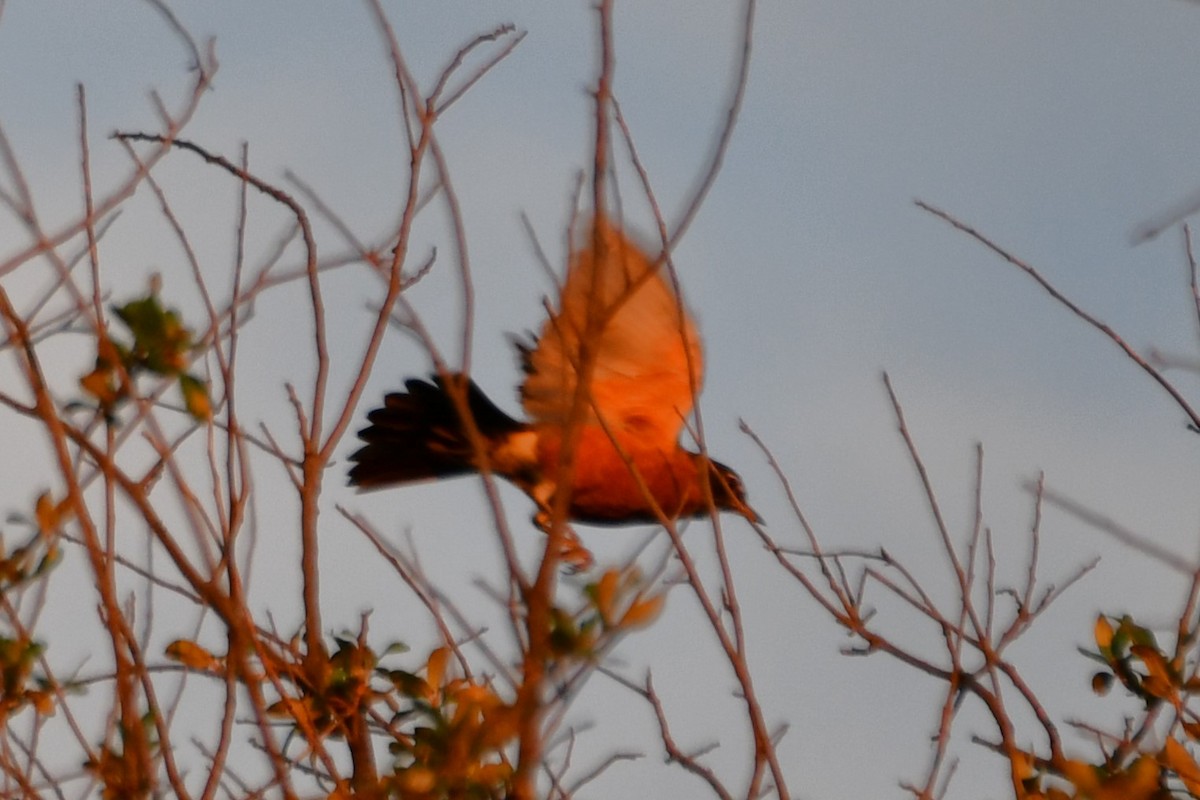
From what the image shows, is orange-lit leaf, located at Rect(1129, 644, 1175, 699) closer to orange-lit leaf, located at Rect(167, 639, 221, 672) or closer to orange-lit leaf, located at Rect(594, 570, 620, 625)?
orange-lit leaf, located at Rect(594, 570, 620, 625)

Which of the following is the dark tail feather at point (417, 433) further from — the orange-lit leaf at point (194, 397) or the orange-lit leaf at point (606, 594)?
the orange-lit leaf at point (606, 594)

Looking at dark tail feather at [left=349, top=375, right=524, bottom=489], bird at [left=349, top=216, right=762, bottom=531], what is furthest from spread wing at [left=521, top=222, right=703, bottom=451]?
dark tail feather at [left=349, top=375, right=524, bottom=489]

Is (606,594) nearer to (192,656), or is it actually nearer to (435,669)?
(435,669)

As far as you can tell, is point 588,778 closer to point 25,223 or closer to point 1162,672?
point 1162,672

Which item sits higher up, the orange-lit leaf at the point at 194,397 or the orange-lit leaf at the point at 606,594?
the orange-lit leaf at the point at 194,397

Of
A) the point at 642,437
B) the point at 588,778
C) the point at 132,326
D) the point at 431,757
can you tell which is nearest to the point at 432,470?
the point at 642,437

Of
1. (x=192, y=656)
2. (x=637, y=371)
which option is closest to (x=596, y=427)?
(x=637, y=371)

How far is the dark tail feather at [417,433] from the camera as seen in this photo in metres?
5.64

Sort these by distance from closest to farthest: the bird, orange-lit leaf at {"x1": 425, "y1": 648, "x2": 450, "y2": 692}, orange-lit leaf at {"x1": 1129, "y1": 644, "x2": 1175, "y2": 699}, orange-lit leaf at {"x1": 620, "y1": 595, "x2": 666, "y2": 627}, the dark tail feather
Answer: orange-lit leaf at {"x1": 620, "y1": 595, "x2": 666, "y2": 627} < orange-lit leaf at {"x1": 1129, "y1": 644, "x2": 1175, "y2": 699} < orange-lit leaf at {"x1": 425, "y1": 648, "x2": 450, "y2": 692} < the bird < the dark tail feather

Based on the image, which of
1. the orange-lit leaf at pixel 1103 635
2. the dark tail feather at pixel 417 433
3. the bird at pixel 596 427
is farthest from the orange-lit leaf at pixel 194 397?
the dark tail feather at pixel 417 433

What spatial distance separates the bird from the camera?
4613 mm

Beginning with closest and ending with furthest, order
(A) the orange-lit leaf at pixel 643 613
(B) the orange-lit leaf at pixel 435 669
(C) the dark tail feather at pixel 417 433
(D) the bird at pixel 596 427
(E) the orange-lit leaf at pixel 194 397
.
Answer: (A) the orange-lit leaf at pixel 643 613, (E) the orange-lit leaf at pixel 194 397, (B) the orange-lit leaf at pixel 435 669, (D) the bird at pixel 596 427, (C) the dark tail feather at pixel 417 433

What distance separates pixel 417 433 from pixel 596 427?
69 cm

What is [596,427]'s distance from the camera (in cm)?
555
